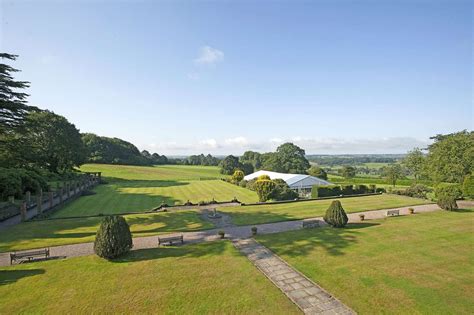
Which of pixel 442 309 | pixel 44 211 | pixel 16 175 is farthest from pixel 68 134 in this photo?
pixel 442 309

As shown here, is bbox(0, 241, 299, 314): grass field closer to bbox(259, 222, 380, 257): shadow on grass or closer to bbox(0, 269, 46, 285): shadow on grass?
bbox(0, 269, 46, 285): shadow on grass

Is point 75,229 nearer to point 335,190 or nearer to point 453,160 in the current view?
point 335,190

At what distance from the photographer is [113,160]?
95438mm

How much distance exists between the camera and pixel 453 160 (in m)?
48.2

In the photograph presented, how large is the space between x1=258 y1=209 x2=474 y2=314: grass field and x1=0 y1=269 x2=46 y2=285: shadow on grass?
478 inches

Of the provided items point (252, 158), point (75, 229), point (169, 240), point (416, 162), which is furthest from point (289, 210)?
point (252, 158)

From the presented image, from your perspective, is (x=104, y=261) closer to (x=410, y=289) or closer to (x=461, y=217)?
(x=410, y=289)

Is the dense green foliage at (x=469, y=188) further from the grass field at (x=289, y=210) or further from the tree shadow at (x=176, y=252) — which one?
the tree shadow at (x=176, y=252)

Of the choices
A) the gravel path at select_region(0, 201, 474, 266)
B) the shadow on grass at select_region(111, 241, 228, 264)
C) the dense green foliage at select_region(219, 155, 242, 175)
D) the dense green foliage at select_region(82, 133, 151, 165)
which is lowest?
Result: the shadow on grass at select_region(111, 241, 228, 264)

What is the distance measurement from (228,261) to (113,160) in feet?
309

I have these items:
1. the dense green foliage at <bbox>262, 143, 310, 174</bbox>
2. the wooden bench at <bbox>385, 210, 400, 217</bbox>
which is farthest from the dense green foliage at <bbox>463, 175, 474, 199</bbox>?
the dense green foliage at <bbox>262, 143, 310, 174</bbox>

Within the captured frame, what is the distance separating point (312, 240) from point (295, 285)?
6.12 metres

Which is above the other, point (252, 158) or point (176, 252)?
point (252, 158)

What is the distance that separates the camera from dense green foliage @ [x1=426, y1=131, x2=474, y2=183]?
152 feet
